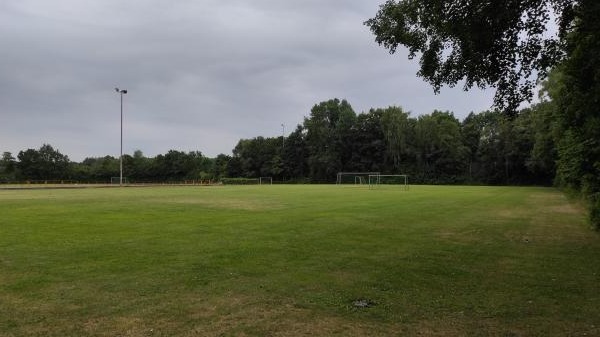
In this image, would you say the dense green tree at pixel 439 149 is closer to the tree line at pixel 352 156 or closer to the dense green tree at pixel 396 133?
the tree line at pixel 352 156

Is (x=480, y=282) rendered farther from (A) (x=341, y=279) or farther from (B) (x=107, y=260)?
(B) (x=107, y=260)

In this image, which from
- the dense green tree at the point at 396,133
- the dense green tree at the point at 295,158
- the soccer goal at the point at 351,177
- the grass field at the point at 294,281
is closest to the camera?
the grass field at the point at 294,281

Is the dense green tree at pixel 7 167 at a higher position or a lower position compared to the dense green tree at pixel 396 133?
lower

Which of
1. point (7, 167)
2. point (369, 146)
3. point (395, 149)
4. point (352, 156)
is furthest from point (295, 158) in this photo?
point (7, 167)

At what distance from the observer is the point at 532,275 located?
8828 millimetres

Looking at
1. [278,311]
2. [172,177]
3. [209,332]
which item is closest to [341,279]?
[278,311]

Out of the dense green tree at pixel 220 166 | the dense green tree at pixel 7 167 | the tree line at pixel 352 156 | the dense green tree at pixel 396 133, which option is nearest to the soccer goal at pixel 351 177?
the tree line at pixel 352 156

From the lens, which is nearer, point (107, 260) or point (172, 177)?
point (107, 260)

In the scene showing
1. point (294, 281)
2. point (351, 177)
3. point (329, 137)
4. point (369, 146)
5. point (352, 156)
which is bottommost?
point (294, 281)

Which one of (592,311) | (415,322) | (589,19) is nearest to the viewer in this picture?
(415,322)

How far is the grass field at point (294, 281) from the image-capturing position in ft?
19.1

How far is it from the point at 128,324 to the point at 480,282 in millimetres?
5597

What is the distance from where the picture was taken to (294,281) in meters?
8.01

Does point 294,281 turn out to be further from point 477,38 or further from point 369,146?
point 369,146
